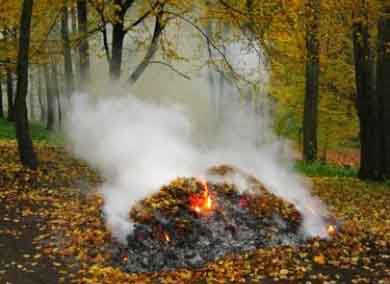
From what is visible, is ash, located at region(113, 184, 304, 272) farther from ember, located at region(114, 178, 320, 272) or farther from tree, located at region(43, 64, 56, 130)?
tree, located at region(43, 64, 56, 130)

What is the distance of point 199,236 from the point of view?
7.68 metres

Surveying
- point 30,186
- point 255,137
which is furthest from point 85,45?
point 255,137

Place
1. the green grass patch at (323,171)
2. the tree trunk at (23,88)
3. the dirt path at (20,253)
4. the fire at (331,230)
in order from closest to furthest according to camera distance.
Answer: the dirt path at (20,253) < the fire at (331,230) < the tree trunk at (23,88) < the green grass patch at (323,171)

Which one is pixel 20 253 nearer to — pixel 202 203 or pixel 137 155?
pixel 202 203

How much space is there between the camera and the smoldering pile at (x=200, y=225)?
7285 millimetres

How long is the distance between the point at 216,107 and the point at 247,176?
21598 mm

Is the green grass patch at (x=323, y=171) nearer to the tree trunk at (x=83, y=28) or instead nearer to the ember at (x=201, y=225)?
the ember at (x=201, y=225)

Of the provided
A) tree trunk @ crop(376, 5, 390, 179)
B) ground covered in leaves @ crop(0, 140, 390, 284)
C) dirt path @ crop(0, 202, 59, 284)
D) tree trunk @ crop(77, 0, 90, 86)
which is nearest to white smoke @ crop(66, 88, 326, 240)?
ground covered in leaves @ crop(0, 140, 390, 284)

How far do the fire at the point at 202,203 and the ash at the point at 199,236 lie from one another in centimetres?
9

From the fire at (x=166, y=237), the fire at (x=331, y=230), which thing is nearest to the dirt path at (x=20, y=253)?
the fire at (x=166, y=237)

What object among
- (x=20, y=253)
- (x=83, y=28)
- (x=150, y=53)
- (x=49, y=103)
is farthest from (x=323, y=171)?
(x=49, y=103)

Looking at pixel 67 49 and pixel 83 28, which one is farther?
pixel 67 49

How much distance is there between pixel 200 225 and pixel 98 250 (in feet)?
5.30

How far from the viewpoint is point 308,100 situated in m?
17.3
